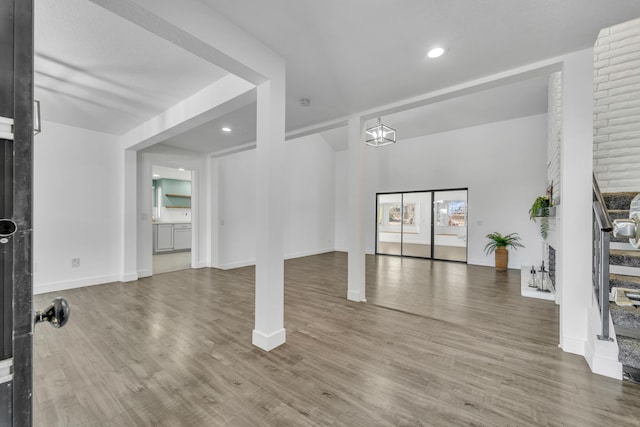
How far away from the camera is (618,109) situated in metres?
2.87

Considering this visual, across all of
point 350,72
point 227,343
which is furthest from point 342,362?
point 350,72

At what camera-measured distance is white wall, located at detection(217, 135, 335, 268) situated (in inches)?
245

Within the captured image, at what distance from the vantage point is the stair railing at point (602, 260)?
2039 millimetres

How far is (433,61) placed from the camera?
251cm

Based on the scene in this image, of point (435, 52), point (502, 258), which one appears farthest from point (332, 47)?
point (502, 258)

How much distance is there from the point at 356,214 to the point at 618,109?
3.05 metres

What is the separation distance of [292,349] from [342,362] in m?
0.48

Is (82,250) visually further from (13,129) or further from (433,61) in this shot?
(433,61)

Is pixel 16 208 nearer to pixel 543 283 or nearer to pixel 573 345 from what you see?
pixel 573 345

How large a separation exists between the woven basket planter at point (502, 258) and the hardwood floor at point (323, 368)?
2383 mm

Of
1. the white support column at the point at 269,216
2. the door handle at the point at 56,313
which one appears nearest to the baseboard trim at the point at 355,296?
the white support column at the point at 269,216

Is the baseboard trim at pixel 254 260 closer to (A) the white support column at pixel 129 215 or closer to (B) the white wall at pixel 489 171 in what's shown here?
(A) the white support column at pixel 129 215

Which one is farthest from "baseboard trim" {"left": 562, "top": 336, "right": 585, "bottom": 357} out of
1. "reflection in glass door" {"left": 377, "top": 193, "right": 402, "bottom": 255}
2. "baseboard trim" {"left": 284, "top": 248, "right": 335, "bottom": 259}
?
"baseboard trim" {"left": 284, "top": 248, "right": 335, "bottom": 259}

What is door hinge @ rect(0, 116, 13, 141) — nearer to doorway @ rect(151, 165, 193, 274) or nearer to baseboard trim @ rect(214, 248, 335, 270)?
baseboard trim @ rect(214, 248, 335, 270)
